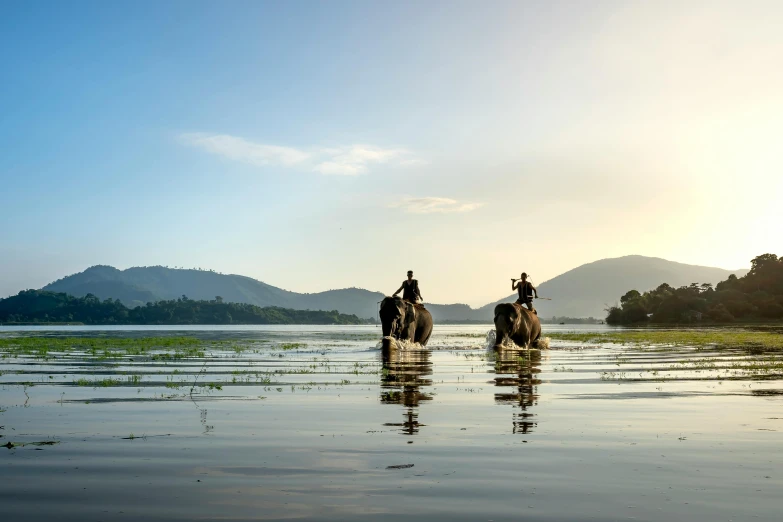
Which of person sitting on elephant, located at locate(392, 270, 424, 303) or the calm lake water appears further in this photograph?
person sitting on elephant, located at locate(392, 270, 424, 303)

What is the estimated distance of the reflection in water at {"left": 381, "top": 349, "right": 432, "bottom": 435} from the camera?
456 inches

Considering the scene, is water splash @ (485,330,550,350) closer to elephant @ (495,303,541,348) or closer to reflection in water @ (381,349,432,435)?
elephant @ (495,303,541,348)

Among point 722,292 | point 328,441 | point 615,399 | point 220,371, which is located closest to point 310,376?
point 220,371

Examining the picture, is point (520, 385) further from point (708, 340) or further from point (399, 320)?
point (708, 340)

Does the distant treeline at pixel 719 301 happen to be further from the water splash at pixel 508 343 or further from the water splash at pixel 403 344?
the water splash at pixel 403 344

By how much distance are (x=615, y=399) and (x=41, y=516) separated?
1150 centimetres

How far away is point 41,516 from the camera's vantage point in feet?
20.0

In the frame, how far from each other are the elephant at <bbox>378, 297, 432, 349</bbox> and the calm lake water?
1615 cm

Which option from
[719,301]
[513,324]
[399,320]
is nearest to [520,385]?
[513,324]

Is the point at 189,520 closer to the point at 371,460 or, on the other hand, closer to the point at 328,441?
the point at 371,460

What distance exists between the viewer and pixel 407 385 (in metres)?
17.6

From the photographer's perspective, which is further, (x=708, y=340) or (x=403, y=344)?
(x=708, y=340)

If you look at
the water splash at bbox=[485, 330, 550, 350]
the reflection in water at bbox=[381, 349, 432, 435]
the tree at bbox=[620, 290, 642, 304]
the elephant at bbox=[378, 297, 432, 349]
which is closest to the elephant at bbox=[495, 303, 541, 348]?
the water splash at bbox=[485, 330, 550, 350]

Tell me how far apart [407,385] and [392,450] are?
8565 millimetres
